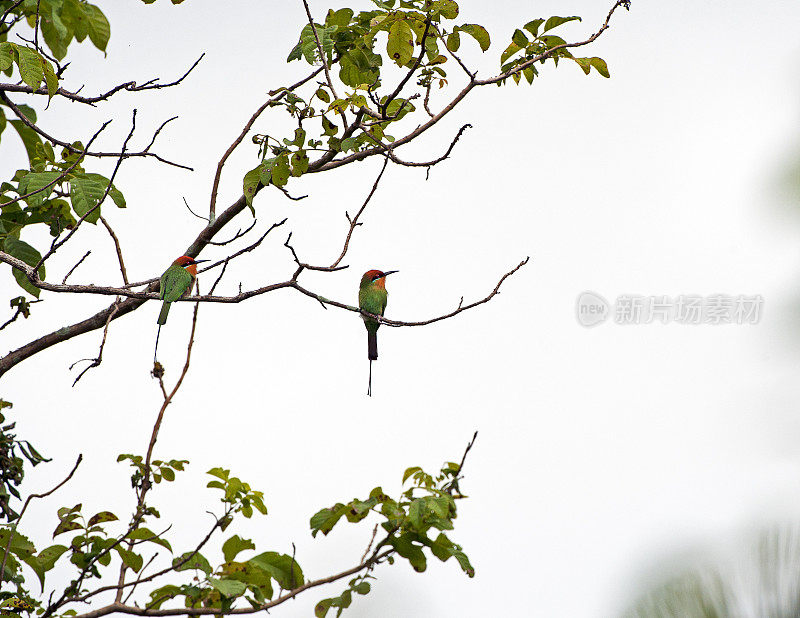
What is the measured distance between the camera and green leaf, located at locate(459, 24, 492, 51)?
244 cm

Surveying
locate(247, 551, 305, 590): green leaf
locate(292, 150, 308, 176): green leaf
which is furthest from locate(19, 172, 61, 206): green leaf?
locate(247, 551, 305, 590): green leaf

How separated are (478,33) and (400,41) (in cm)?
31

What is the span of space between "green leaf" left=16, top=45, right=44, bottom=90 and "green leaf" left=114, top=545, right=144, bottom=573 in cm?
135

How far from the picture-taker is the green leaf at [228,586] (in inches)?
80.9

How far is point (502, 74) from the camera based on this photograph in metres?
2.55

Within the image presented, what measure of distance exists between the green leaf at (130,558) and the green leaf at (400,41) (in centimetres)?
166

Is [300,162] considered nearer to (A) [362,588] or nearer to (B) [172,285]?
(B) [172,285]

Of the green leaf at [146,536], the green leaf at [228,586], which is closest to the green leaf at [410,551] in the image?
the green leaf at [228,586]

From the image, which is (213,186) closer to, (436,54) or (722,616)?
(436,54)

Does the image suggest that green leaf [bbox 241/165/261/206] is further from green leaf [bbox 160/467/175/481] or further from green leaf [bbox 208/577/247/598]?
green leaf [bbox 208/577/247/598]

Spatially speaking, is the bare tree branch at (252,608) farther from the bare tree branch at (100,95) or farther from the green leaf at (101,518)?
the bare tree branch at (100,95)

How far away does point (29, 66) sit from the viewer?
2066 millimetres

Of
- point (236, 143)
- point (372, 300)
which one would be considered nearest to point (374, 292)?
point (372, 300)

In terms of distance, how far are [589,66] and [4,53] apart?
1.65 metres
